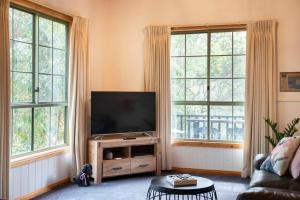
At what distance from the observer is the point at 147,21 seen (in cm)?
591

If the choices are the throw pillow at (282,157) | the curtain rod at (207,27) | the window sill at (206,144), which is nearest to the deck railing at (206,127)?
the window sill at (206,144)

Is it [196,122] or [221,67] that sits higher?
[221,67]

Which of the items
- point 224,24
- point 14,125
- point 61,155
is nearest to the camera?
point 14,125

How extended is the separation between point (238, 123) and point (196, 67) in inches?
45.1

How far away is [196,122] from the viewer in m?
5.78

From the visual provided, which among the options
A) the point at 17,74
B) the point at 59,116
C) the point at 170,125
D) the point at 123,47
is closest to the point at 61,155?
the point at 59,116

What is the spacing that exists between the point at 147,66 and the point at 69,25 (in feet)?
4.80

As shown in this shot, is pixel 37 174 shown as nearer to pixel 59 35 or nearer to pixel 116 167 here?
pixel 116 167

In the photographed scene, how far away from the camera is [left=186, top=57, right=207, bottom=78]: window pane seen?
571cm

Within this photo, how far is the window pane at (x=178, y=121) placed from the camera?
5832 millimetres

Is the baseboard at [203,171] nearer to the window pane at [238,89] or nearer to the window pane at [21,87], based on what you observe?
the window pane at [238,89]

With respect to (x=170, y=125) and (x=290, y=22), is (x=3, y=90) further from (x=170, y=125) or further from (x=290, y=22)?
(x=290, y=22)

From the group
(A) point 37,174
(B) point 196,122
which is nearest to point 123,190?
(A) point 37,174

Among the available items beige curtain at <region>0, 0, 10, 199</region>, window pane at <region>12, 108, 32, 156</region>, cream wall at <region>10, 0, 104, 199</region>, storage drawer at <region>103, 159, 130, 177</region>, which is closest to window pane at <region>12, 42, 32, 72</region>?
beige curtain at <region>0, 0, 10, 199</region>
